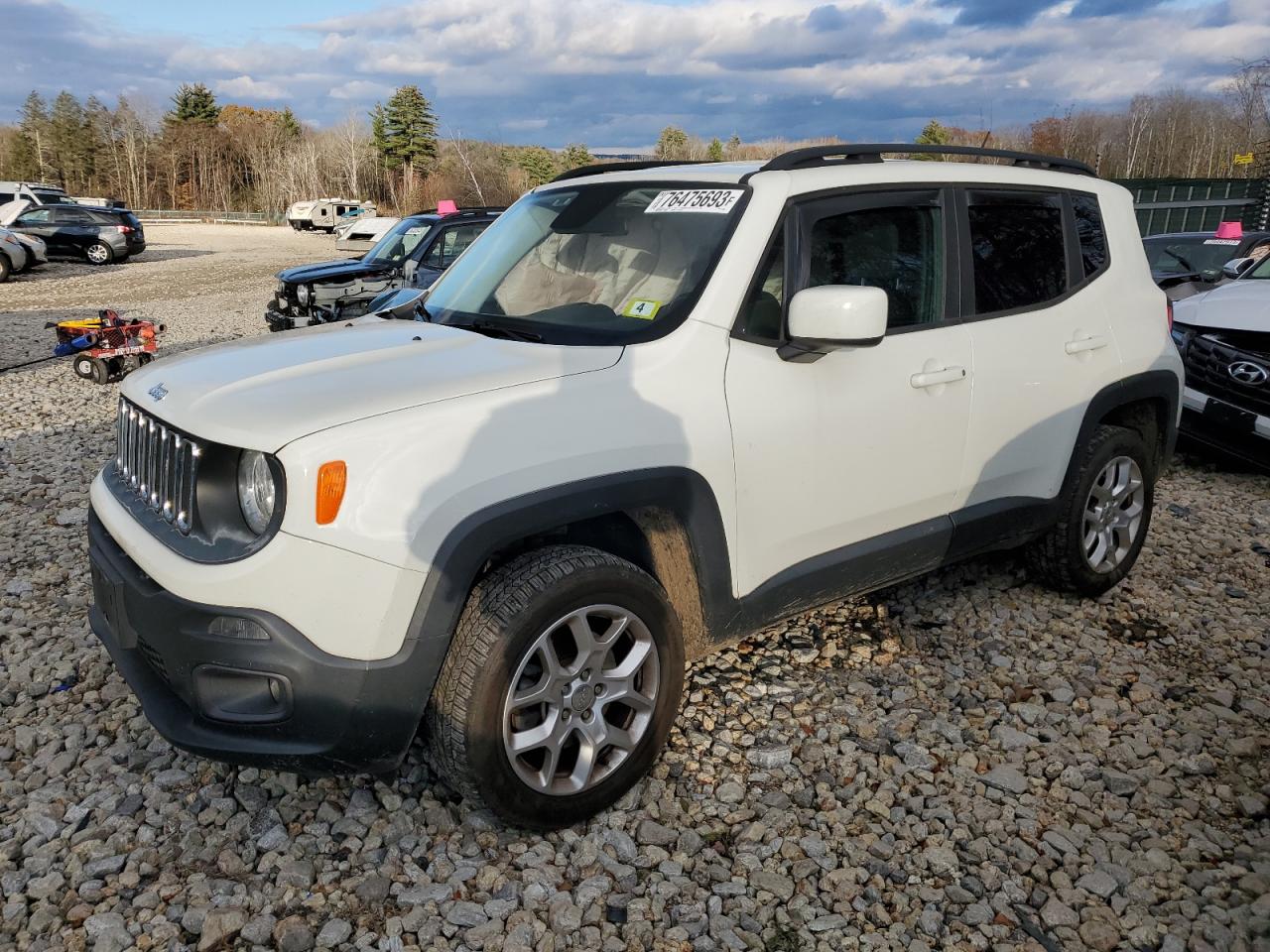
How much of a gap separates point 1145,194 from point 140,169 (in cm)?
8759

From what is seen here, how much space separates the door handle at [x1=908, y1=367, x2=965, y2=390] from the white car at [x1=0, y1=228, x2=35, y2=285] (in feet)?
75.2

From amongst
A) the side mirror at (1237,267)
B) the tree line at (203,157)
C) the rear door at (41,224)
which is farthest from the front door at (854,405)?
the tree line at (203,157)

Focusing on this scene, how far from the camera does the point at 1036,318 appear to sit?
150 inches

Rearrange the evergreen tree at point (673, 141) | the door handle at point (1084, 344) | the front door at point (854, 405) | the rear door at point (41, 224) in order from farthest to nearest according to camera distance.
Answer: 1. the evergreen tree at point (673, 141)
2. the rear door at point (41, 224)
3. the door handle at point (1084, 344)
4. the front door at point (854, 405)

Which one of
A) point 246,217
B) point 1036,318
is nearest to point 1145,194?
point 1036,318

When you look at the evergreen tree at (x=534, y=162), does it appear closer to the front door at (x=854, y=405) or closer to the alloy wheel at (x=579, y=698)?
the front door at (x=854, y=405)

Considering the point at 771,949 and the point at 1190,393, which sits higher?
the point at 1190,393

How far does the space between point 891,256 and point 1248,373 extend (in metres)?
4.16

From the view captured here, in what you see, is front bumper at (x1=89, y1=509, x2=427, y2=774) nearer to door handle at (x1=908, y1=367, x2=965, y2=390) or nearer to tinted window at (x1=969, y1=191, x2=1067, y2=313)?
door handle at (x1=908, y1=367, x2=965, y2=390)

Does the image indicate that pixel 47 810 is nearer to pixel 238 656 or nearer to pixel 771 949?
pixel 238 656

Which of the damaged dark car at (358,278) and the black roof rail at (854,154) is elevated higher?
the black roof rail at (854,154)

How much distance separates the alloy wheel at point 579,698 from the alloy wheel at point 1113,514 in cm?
244

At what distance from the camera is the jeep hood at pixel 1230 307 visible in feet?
20.6

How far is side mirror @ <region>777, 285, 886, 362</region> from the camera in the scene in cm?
278
